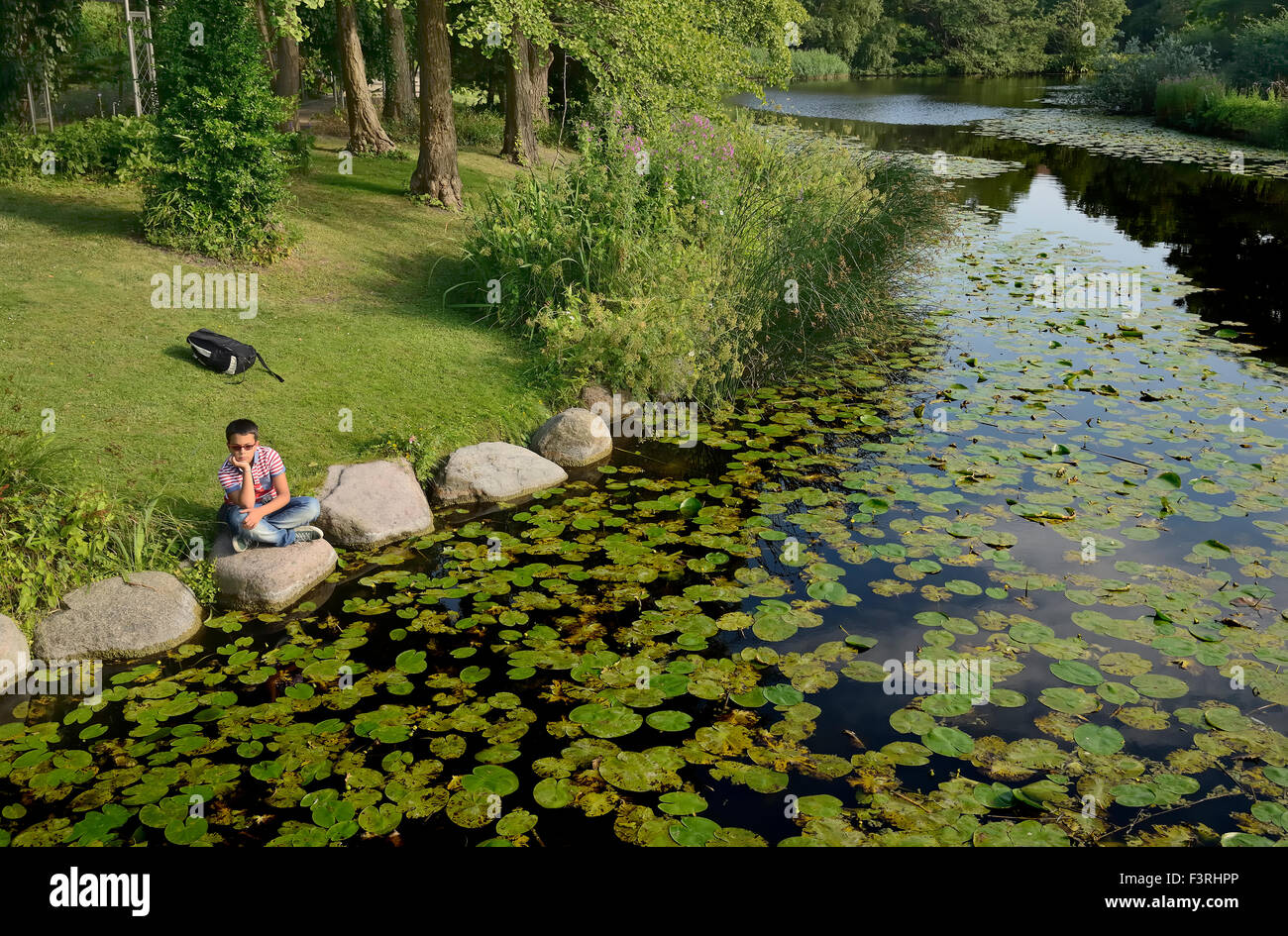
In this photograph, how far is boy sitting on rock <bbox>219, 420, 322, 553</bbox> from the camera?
6.30 meters

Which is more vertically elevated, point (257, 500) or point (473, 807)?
point (257, 500)

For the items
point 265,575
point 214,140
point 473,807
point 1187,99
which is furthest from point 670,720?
point 1187,99

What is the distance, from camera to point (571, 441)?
855cm

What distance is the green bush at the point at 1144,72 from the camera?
120ft

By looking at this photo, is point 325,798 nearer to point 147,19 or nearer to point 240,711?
point 240,711

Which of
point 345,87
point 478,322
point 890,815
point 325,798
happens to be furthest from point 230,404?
point 345,87

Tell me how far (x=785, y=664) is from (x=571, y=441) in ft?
11.8

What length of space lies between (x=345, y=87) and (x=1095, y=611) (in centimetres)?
1577

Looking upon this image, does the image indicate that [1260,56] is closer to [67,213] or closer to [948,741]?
[67,213]

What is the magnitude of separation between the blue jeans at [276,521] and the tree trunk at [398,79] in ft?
51.8

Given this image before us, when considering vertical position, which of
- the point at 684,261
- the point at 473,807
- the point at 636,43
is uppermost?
the point at 636,43

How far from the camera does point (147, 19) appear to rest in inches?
694

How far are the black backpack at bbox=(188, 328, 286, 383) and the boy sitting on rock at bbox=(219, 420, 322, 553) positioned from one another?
2135 millimetres

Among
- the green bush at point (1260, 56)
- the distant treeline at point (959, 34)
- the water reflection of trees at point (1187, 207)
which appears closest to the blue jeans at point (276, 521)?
the water reflection of trees at point (1187, 207)
